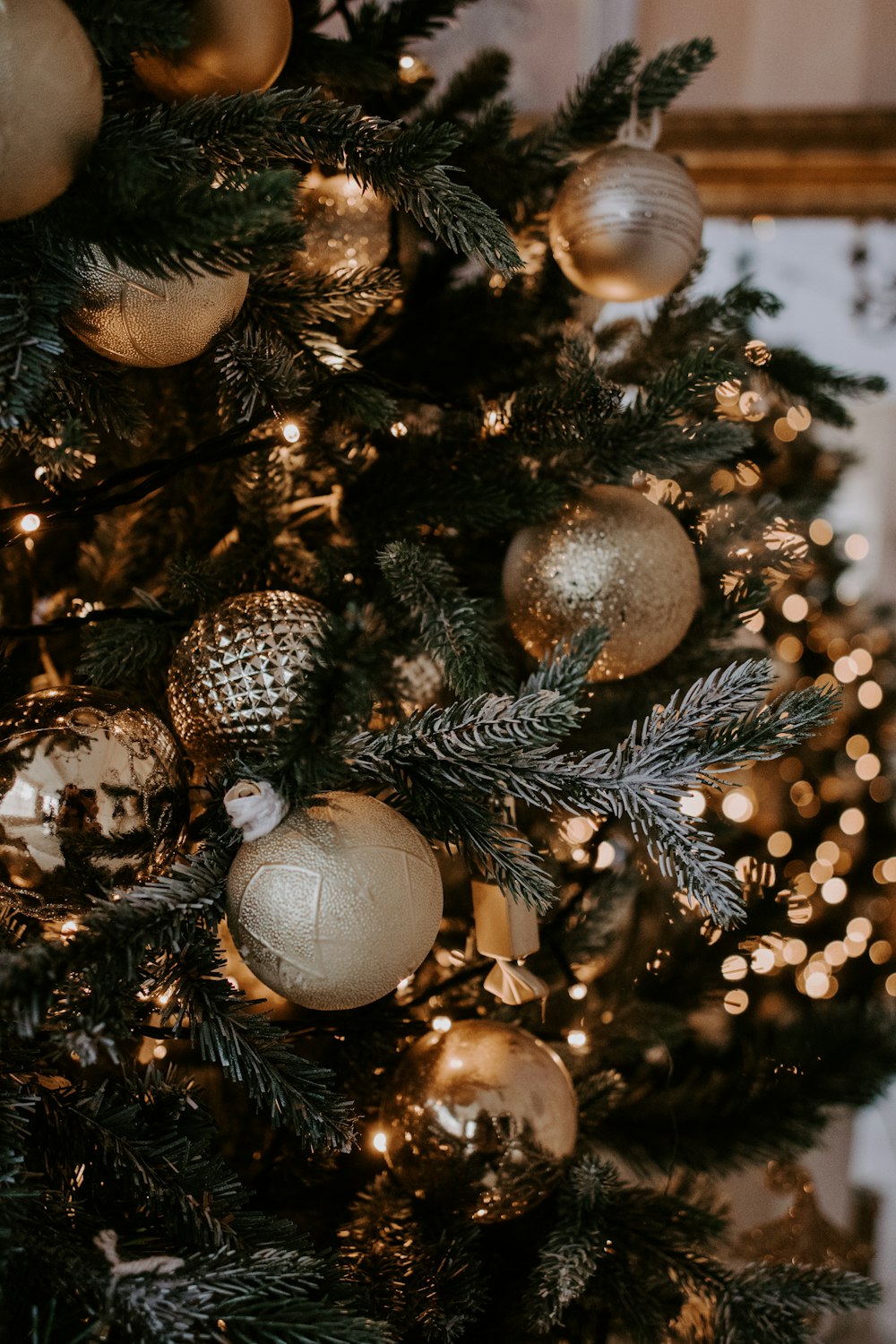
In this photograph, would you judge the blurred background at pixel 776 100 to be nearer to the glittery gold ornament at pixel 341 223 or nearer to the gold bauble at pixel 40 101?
the glittery gold ornament at pixel 341 223

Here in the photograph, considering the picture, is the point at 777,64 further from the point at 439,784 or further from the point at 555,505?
the point at 439,784

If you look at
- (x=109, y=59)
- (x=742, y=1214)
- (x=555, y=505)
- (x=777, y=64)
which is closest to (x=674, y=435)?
(x=555, y=505)

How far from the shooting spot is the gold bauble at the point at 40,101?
329 mm

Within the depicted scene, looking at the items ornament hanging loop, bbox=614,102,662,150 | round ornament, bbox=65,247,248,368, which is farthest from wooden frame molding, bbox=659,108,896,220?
round ornament, bbox=65,247,248,368

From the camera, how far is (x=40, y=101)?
33 cm

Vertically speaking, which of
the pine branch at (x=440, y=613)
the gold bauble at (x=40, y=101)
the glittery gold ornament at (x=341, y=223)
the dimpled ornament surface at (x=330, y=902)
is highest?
the gold bauble at (x=40, y=101)

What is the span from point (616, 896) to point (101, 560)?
488 millimetres

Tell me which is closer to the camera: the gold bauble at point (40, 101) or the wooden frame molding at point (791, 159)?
the gold bauble at point (40, 101)

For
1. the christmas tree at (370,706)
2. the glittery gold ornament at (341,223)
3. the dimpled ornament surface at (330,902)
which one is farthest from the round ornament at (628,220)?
the dimpled ornament surface at (330,902)

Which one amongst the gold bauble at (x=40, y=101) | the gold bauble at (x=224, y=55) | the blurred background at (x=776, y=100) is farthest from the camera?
the blurred background at (x=776, y=100)

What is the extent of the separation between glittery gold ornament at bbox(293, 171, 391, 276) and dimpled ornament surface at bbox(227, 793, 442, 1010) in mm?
384

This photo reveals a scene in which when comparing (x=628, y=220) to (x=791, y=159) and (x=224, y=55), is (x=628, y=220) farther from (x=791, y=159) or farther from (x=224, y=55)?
(x=791, y=159)

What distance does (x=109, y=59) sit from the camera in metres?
0.41

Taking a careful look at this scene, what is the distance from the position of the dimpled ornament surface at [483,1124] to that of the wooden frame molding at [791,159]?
4.32 feet
